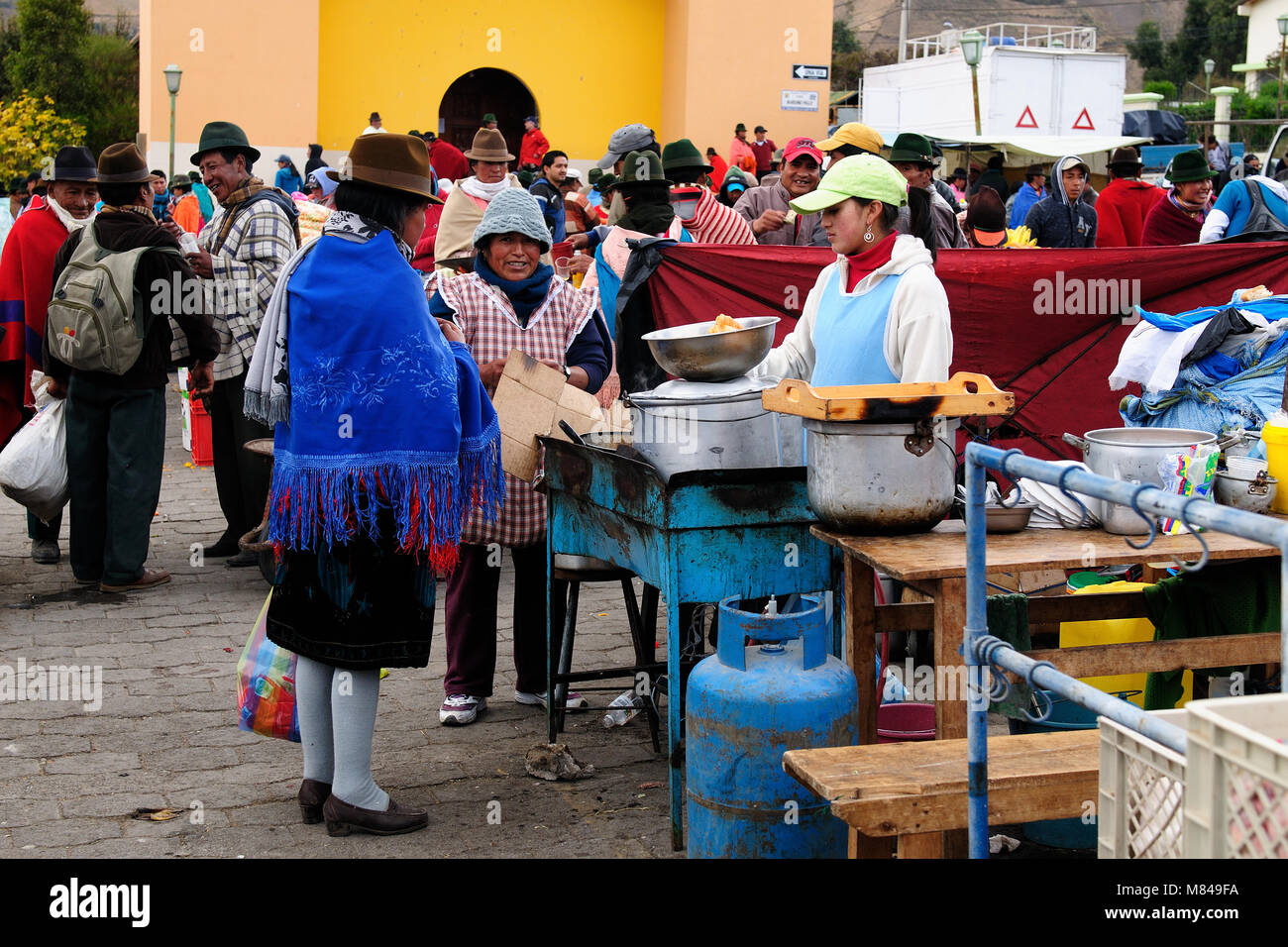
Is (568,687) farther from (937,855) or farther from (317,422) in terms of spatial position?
(937,855)

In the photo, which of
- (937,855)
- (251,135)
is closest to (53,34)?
(251,135)

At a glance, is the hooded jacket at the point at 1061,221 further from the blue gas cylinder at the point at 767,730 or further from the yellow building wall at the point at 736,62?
the yellow building wall at the point at 736,62

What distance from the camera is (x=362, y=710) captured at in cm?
423

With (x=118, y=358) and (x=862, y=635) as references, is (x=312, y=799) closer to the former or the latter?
(x=862, y=635)

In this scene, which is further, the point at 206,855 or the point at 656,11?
the point at 656,11

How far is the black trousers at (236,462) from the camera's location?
24.8 ft

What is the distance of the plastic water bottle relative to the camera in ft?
17.6

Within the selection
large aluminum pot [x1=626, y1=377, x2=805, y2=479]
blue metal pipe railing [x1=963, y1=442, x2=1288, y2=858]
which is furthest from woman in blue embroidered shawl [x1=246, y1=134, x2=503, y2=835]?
blue metal pipe railing [x1=963, y1=442, x2=1288, y2=858]

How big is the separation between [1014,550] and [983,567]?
0.91 metres

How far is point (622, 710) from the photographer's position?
17.8 ft

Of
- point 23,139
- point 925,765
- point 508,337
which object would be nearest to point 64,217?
point 508,337

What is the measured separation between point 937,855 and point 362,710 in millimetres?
1840

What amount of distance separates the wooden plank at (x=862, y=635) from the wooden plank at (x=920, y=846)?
794 millimetres

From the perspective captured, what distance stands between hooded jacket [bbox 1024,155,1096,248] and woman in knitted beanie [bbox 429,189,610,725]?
7.29m
